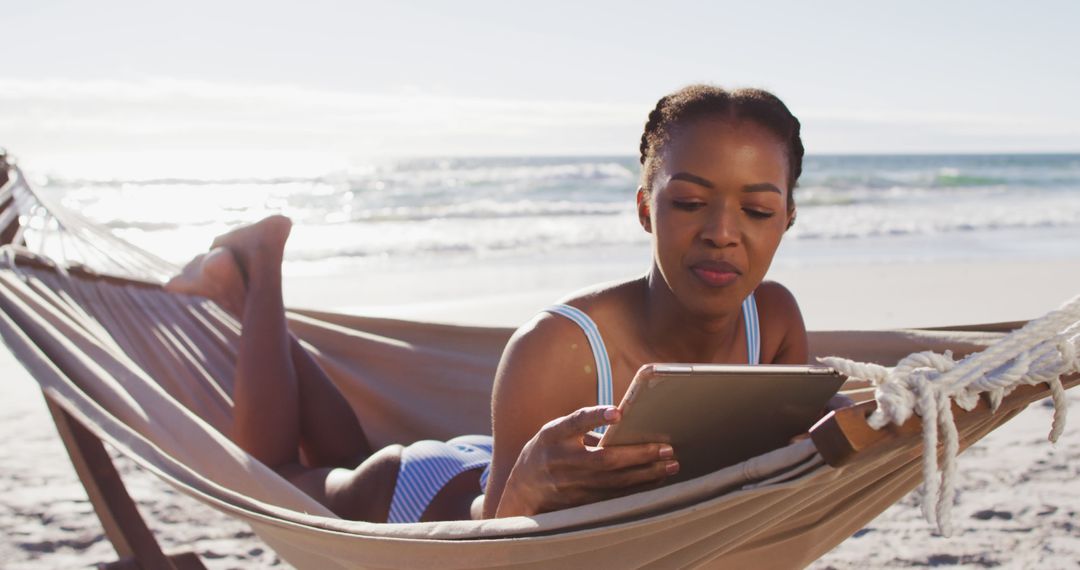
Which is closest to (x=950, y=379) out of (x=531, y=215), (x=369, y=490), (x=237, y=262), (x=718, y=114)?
(x=718, y=114)

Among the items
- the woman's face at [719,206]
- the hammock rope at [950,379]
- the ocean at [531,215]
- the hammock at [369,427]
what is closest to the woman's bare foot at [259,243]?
Result: the hammock at [369,427]

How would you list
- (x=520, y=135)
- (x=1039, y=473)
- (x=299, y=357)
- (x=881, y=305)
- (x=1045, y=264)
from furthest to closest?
(x=520, y=135)
(x=1045, y=264)
(x=881, y=305)
(x=1039, y=473)
(x=299, y=357)

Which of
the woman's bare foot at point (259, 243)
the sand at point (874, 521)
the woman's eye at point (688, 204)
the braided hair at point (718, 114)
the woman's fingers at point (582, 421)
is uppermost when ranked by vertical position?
the braided hair at point (718, 114)

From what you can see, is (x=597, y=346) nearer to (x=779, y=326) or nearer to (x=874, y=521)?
(x=779, y=326)

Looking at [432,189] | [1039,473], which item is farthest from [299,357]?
[432,189]

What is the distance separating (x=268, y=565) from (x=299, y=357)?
1.58ft

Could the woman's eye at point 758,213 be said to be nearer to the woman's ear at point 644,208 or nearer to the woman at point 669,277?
the woman at point 669,277

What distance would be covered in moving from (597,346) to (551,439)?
0.25 meters

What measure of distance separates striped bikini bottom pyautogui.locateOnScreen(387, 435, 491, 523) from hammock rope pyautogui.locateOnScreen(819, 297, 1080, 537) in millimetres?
882

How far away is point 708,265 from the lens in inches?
47.3

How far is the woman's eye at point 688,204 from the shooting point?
118 centimetres

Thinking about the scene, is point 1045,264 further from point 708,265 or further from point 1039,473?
point 708,265

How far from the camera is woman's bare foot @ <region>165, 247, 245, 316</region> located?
7.12ft

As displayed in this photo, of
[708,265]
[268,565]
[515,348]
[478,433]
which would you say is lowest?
[268,565]
